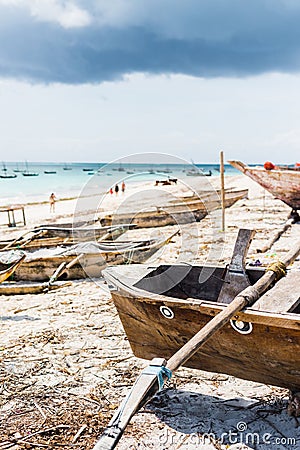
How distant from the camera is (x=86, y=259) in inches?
329

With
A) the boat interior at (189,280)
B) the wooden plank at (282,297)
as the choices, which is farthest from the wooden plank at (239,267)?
the wooden plank at (282,297)

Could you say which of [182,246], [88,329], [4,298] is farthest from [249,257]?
[4,298]

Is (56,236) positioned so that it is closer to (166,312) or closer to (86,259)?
(86,259)

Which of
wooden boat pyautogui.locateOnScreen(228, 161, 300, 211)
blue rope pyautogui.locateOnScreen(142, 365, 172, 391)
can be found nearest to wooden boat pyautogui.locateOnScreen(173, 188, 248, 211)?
wooden boat pyautogui.locateOnScreen(228, 161, 300, 211)

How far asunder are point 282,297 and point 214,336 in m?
0.75

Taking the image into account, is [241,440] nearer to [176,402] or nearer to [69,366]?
[176,402]

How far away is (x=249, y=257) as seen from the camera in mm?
8695

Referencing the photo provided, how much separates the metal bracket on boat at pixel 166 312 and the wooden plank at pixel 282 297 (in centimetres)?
72

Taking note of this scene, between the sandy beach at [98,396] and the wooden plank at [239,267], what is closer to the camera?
the sandy beach at [98,396]

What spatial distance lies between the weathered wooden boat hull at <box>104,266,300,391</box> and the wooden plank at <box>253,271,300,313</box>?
0.27m

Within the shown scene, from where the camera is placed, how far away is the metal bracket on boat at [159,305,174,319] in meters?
3.68

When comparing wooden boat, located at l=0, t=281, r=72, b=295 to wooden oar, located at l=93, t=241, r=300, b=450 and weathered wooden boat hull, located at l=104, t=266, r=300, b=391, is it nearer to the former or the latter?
weathered wooden boat hull, located at l=104, t=266, r=300, b=391

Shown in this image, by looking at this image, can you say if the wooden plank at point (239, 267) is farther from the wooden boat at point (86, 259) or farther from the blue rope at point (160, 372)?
the wooden boat at point (86, 259)

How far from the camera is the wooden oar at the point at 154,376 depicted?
2.22m
